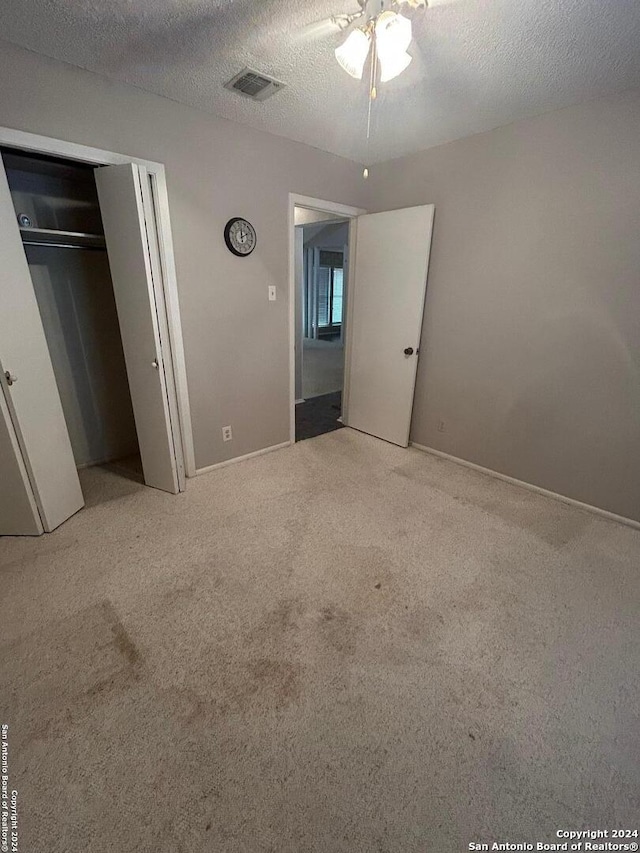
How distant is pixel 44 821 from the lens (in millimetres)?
987

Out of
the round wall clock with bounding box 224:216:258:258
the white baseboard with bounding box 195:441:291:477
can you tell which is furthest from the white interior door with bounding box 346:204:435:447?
the round wall clock with bounding box 224:216:258:258

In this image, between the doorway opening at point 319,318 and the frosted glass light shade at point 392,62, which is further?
the doorway opening at point 319,318

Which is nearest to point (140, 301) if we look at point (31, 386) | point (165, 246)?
→ point (165, 246)

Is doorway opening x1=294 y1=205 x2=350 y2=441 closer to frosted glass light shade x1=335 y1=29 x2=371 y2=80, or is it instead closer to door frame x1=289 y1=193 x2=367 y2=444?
door frame x1=289 y1=193 x2=367 y2=444

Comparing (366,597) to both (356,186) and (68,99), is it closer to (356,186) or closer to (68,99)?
(68,99)

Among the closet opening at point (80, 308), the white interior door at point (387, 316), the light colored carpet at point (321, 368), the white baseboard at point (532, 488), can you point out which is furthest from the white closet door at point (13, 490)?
the light colored carpet at point (321, 368)

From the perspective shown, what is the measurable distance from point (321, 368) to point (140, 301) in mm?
4498

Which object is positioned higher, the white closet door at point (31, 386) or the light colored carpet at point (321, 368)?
the white closet door at point (31, 386)

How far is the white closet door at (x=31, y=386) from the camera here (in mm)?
1749

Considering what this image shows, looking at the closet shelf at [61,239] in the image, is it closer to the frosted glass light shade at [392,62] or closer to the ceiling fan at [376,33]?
the ceiling fan at [376,33]

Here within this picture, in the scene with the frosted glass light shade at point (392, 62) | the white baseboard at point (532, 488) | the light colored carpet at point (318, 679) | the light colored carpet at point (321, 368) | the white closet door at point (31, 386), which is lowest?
the light colored carpet at point (318, 679)

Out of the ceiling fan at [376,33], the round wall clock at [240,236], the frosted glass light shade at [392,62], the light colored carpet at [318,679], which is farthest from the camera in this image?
the round wall clock at [240,236]

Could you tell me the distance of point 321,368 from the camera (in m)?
6.50

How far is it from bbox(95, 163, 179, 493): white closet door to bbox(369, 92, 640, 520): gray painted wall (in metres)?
2.11
